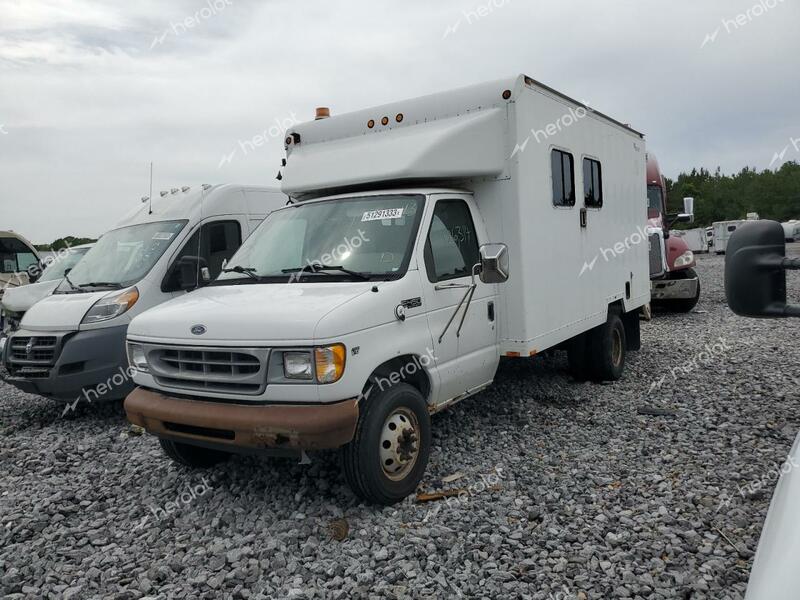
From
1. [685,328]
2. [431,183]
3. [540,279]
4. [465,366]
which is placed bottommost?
[685,328]

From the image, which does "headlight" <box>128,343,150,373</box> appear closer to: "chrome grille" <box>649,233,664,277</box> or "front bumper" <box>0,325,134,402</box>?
"front bumper" <box>0,325,134,402</box>

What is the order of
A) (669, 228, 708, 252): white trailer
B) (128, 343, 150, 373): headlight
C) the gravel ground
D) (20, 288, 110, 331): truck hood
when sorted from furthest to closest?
(669, 228, 708, 252): white trailer < (20, 288, 110, 331): truck hood < (128, 343, 150, 373): headlight < the gravel ground

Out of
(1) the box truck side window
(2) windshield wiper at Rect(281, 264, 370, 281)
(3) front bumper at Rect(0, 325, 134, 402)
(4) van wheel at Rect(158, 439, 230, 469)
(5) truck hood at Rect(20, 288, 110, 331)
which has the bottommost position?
(4) van wheel at Rect(158, 439, 230, 469)

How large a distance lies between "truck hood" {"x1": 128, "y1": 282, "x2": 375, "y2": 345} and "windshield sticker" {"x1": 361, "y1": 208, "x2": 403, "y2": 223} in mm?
737

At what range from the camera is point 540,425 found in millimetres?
5961

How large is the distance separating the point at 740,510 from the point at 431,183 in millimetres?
A: 3523

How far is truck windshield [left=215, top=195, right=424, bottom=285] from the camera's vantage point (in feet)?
14.9

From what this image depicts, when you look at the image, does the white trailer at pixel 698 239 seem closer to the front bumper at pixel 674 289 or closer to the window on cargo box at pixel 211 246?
the front bumper at pixel 674 289

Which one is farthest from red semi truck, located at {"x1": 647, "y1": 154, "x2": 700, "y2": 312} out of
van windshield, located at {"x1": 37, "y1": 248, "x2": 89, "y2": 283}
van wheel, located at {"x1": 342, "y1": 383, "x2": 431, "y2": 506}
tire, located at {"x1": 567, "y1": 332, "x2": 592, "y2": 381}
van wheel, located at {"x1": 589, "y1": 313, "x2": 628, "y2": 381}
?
van windshield, located at {"x1": 37, "y1": 248, "x2": 89, "y2": 283}

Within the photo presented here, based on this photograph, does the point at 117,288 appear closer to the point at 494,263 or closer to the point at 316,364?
the point at 316,364

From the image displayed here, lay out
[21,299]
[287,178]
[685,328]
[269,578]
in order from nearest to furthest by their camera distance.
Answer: [269,578] → [287,178] → [21,299] → [685,328]

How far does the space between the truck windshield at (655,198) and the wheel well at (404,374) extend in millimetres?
10924

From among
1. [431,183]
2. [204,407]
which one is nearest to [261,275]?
[204,407]

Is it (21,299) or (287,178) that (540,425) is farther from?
(21,299)
